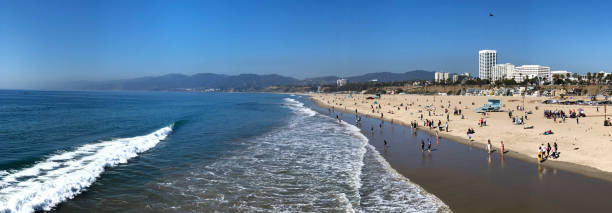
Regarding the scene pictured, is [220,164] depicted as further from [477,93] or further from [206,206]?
[477,93]

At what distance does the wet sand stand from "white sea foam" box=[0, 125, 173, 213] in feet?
44.4

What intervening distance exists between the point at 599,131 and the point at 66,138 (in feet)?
123

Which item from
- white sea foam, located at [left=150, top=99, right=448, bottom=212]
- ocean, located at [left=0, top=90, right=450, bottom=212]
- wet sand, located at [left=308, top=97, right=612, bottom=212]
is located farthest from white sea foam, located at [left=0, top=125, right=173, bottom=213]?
wet sand, located at [left=308, top=97, right=612, bottom=212]

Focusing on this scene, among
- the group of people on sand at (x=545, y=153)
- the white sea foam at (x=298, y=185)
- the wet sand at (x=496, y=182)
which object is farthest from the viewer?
the group of people on sand at (x=545, y=153)

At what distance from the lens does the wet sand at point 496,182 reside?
11375mm

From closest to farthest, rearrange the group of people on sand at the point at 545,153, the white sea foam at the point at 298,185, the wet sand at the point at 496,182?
the wet sand at the point at 496,182
the white sea foam at the point at 298,185
the group of people on sand at the point at 545,153

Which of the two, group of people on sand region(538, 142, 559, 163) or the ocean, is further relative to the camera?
group of people on sand region(538, 142, 559, 163)

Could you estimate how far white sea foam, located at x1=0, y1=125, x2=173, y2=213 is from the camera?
1166 centimetres

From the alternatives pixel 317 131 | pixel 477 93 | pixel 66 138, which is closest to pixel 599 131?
pixel 317 131

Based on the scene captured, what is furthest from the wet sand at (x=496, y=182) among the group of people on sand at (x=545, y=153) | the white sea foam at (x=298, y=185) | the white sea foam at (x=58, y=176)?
the white sea foam at (x=58, y=176)

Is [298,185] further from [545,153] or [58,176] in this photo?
[545,153]

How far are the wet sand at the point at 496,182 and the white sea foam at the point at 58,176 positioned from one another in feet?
44.4

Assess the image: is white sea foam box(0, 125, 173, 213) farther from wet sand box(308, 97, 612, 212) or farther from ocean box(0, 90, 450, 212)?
wet sand box(308, 97, 612, 212)

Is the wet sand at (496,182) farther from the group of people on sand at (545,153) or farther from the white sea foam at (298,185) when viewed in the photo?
the white sea foam at (298,185)
